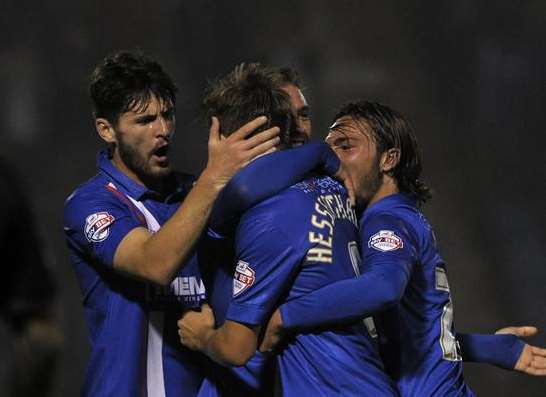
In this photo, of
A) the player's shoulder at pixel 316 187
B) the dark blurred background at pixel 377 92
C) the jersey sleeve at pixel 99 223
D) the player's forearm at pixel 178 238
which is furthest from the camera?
the dark blurred background at pixel 377 92

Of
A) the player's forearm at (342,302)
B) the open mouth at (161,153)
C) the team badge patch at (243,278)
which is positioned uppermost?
the open mouth at (161,153)

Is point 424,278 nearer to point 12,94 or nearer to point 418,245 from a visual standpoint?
point 418,245

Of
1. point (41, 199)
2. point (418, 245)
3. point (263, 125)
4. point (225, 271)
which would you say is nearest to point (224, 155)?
point (263, 125)

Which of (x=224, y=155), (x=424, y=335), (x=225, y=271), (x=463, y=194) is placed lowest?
(x=463, y=194)

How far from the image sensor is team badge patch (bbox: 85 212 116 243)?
2.71m

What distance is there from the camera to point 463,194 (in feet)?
16.6

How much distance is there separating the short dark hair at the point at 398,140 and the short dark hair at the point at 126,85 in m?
0.61

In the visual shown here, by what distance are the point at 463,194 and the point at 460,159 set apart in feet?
0.60

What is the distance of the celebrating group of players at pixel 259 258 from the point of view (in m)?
2.36

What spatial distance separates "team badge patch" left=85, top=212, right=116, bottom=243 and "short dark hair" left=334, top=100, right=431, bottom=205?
0.79 meters

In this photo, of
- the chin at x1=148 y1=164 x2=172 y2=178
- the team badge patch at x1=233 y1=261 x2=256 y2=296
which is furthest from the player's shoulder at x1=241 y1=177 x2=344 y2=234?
the chin at x1=148 y1=164 x2=172 y2=178

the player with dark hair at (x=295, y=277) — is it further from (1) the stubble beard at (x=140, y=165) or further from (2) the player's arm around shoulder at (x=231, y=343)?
(1) the stubble beard at (x=140, y=165)

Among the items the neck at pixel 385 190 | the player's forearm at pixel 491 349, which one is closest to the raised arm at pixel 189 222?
the neck at pixel 385 190

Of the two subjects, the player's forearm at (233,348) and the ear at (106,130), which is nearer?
the player's forearm at (233,348)
